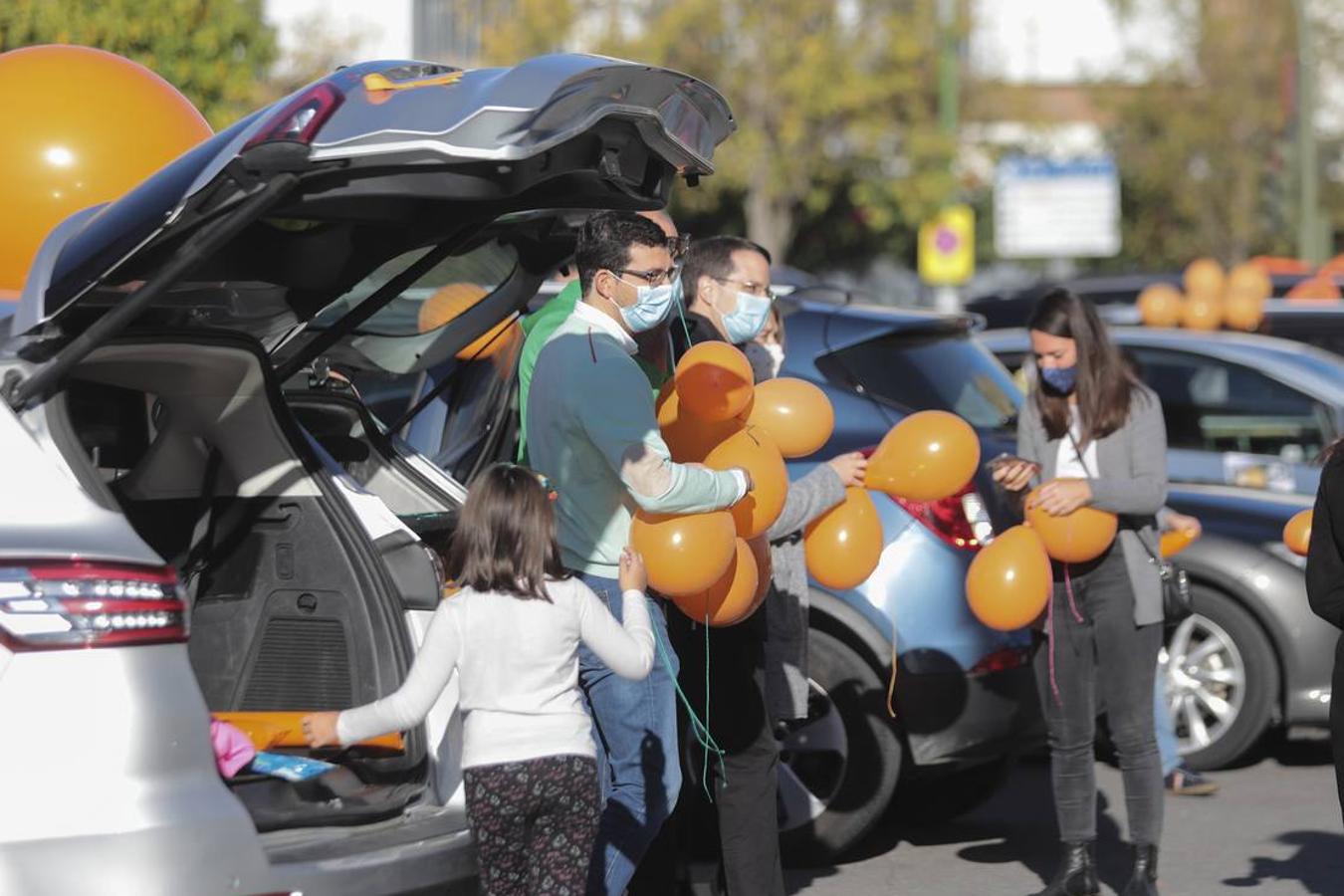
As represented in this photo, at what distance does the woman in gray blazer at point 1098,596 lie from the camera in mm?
6191

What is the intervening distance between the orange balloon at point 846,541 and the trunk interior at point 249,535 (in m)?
1.39

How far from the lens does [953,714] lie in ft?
21.8

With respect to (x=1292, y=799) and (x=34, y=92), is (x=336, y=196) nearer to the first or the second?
(x=34, y=92)

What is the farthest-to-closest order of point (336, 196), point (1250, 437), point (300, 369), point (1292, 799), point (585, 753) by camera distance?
point (1250, 437) → point (1292, 799) → point (300, 369) → point (585, 753) → point (336, 196)

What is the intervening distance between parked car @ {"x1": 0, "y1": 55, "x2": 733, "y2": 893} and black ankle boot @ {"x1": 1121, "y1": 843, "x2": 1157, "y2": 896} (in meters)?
2.33

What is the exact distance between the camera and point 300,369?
5320 millimetres

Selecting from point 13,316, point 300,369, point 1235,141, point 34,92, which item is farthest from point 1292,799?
point 1235,141

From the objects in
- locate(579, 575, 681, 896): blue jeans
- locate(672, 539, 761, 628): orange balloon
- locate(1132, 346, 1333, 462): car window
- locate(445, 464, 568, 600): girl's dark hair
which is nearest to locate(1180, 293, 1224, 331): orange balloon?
locate(1132, 346, 1333, 462): car window

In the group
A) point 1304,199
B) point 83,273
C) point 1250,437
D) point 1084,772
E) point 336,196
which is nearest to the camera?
point 83,273

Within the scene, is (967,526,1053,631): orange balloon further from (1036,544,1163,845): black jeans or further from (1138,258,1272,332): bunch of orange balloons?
(1138,258,1272,332): bunch of orange balloons

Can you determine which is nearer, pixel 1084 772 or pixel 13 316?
pixel 13 316

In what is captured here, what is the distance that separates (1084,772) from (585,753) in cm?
244

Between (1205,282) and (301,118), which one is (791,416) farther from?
(1205,282)

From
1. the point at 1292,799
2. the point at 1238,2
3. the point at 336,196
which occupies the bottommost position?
the point at 1292,799
